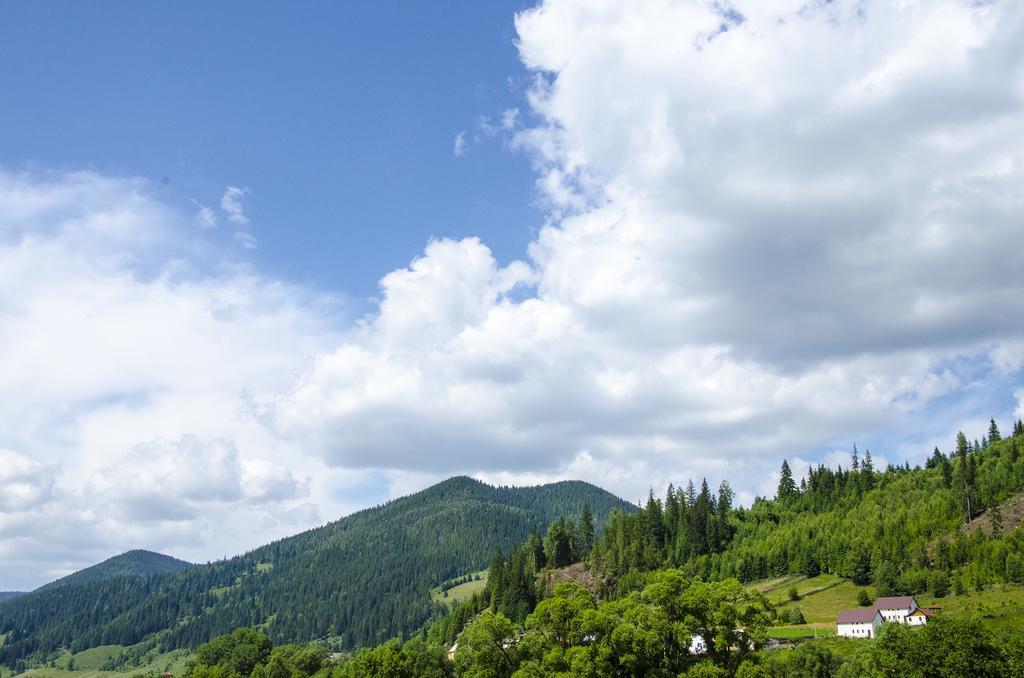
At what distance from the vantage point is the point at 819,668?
338 ft

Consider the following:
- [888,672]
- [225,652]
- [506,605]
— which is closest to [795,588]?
[506,605]

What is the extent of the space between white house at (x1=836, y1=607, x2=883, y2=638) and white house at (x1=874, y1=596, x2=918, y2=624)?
44.5 inches

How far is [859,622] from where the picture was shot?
140375mm

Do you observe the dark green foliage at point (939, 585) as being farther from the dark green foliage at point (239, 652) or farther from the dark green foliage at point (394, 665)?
the dark green foliage at point (239, 652)

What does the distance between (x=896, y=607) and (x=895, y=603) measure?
4.09 feet

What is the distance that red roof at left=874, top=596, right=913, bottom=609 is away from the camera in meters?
142

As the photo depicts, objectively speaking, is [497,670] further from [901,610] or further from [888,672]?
[901,610]

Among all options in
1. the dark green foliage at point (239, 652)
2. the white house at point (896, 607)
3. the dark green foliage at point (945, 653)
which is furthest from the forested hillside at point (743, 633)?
the dark green foliage at point (239, 652)

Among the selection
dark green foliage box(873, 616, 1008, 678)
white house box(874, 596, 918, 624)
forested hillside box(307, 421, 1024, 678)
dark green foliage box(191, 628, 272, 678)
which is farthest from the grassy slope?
dark green foliage box(191, 628, 272, 678)

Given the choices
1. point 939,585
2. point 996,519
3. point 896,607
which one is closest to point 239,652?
point 896,607

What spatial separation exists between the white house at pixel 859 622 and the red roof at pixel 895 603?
1.79 metres

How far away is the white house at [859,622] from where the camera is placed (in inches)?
5408

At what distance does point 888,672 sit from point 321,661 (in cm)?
12597

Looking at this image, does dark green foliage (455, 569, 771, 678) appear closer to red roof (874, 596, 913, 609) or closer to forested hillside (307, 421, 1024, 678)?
forested hillside (307, 421, 1024, 678)
